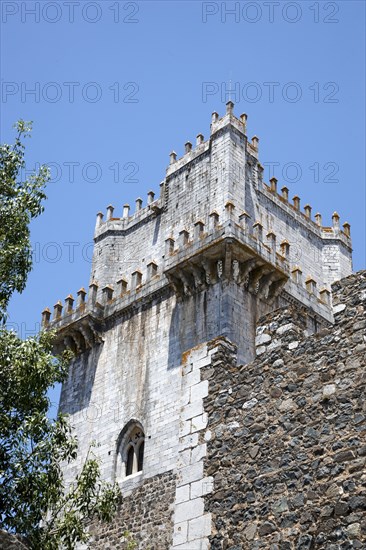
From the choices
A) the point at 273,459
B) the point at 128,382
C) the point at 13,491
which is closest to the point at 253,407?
the point at 273,459

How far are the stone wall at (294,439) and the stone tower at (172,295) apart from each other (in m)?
13.2

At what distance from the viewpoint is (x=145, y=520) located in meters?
22.4

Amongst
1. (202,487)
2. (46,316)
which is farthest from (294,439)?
(46,316)

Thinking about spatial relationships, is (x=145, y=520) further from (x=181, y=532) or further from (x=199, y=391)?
(x=181, y=532)

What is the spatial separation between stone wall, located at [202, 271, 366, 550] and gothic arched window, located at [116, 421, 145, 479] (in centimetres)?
1584

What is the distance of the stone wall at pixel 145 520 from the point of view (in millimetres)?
21661

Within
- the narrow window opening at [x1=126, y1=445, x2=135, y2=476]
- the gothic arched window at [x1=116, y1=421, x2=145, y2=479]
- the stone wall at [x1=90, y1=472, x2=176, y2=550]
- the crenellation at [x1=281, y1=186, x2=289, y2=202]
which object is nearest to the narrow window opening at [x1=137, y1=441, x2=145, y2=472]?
the gothic arched window at [x1=116, y1=421, x2=145, y2=479]

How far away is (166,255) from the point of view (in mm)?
26641

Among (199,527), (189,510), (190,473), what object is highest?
(190,473)

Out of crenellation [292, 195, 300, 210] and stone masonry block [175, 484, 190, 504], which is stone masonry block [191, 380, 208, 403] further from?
crenellation [292, 195, 300, 210]

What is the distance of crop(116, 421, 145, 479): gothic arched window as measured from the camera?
24328mm

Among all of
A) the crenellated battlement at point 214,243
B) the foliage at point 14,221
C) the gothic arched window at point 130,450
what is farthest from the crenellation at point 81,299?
the foliage at point 14,221

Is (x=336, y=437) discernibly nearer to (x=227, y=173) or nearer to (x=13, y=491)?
(x=13, y=491)

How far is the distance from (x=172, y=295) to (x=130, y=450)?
196 inches
